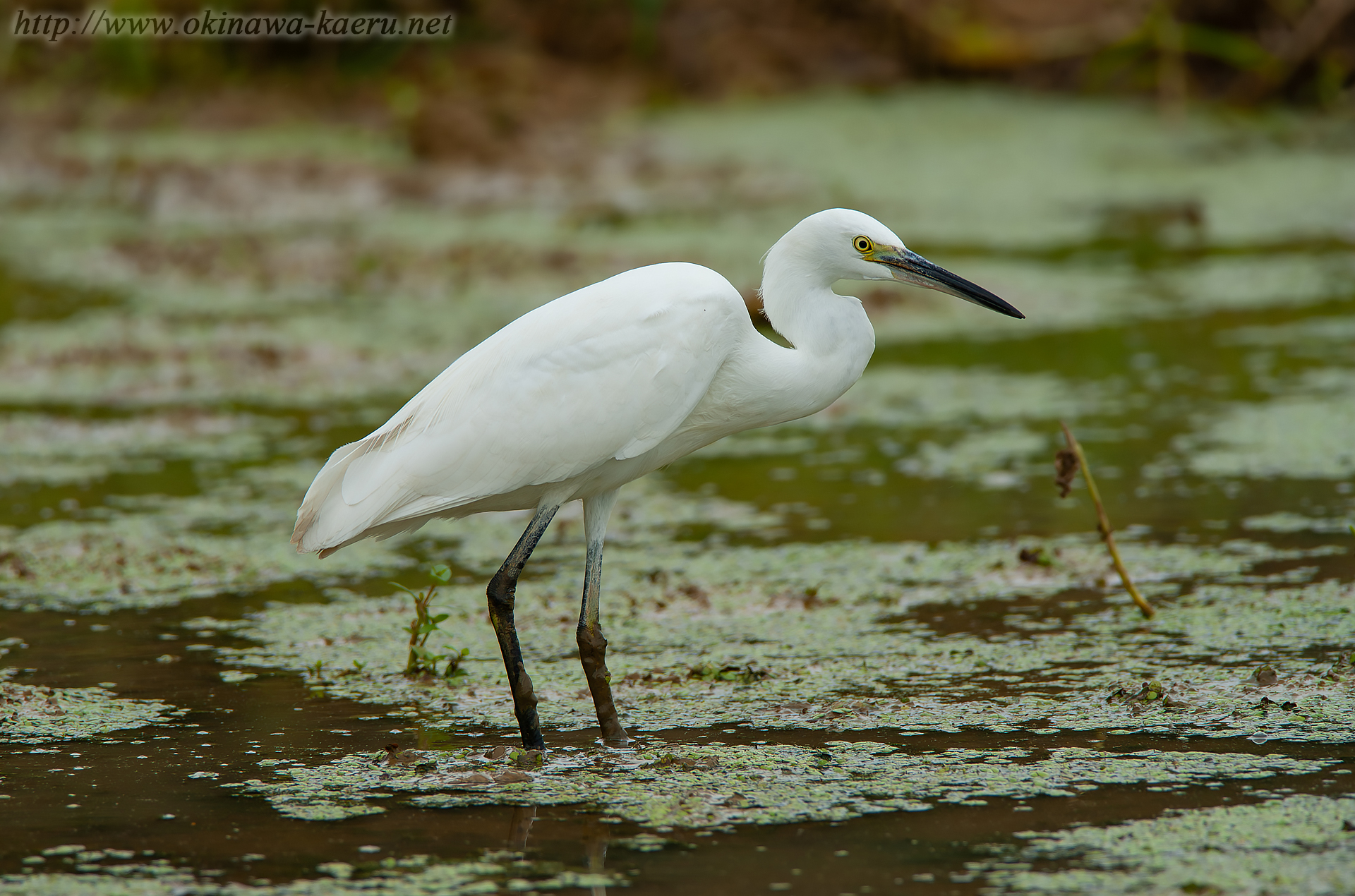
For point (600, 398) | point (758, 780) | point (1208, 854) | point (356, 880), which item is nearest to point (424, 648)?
point (600, 398)

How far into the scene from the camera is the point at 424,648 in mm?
4289

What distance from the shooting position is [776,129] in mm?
13867

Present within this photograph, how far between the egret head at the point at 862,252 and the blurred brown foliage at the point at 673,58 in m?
9.47

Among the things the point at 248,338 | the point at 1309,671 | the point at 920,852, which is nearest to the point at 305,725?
the point at 920,852

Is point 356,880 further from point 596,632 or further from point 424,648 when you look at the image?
point 424,648

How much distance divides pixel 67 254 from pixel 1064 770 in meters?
9.38

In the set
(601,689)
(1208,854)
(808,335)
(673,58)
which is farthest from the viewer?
(673,58)

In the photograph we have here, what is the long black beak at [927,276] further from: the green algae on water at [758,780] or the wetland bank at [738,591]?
the green algae on water at [758,780]

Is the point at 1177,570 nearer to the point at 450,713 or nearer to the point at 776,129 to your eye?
the point at 450,713

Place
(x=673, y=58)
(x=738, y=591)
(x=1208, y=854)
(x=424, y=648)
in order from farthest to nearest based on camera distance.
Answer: (x=673, y=58)
(x=738, y=591)
(x=424, y=648)
(x=1208, y=854)

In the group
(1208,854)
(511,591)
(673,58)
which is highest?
(673,58)

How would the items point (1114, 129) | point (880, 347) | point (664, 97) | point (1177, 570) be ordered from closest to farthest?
point (1177, 570), point (880, 347), point (1114, 129), point (664, 97)

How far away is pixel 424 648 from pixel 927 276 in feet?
5.55

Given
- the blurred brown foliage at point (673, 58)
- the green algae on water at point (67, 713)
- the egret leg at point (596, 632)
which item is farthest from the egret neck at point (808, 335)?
the blurred brown foliage at point (673, 58)
